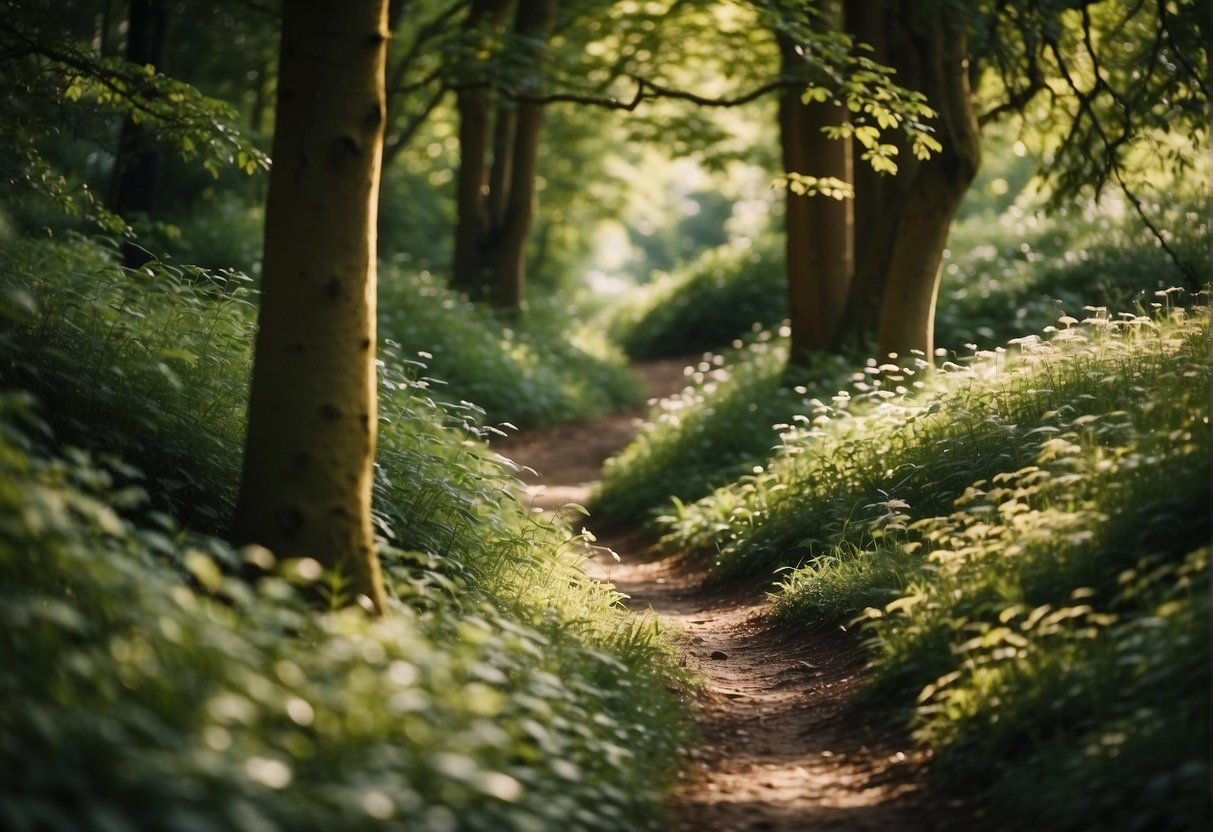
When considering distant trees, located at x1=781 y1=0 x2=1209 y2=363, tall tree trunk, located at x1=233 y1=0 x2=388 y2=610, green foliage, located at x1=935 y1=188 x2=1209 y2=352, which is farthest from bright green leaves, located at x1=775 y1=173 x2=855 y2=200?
tall tree trunk, located at x1=233 y1=0 x2=388 y2=610

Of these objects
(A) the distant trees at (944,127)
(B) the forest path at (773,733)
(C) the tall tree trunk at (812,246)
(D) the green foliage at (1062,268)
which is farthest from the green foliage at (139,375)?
(D) the green foliage at (1062,268)

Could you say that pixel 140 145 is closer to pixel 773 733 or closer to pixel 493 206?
pixel 773 733

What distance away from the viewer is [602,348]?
2156 cm

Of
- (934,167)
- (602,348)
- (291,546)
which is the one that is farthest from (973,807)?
(602,348)

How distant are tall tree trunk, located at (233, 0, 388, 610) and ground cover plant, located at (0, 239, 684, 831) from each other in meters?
0.30

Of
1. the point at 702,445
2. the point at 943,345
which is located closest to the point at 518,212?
the point at 943,345

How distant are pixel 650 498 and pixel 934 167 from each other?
4.13 m

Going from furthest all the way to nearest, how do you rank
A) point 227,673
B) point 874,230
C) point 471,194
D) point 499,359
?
point 471,194 < point 499,359 < point 874,230 < point 227,673

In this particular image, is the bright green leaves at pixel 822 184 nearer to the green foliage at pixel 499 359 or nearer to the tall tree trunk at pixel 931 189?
the tall tree trunk at pixel 931 189

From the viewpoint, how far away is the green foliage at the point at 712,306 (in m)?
22.6

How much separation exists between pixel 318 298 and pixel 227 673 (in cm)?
→ 177

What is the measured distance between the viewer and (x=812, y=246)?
40.8 feet

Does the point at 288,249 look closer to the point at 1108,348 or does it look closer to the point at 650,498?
the point at 1108,348

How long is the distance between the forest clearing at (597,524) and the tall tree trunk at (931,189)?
0.12 ft
